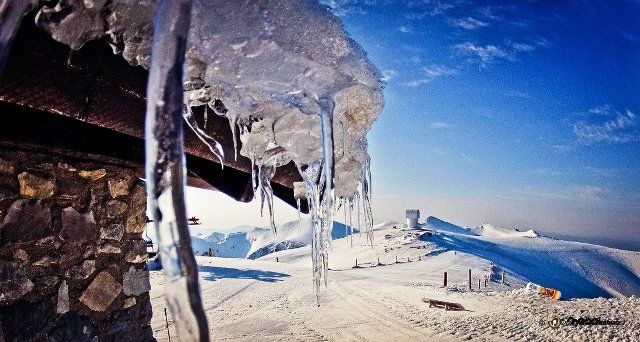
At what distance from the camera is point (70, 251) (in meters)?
2.22

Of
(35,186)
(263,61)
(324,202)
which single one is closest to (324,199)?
(324,202)

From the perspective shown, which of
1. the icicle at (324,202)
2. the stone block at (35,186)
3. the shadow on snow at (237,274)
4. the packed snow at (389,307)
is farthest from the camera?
the shadow on snow at (237,274)

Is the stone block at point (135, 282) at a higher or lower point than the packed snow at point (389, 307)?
higher

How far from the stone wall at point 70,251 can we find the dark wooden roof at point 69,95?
0.30m

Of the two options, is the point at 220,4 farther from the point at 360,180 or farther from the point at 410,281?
the point at 410,281

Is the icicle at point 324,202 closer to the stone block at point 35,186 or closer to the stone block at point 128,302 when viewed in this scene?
the stone block at point 128,302

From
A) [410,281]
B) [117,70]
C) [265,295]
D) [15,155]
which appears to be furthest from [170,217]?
[410,281]

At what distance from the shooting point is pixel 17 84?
99 centimetres

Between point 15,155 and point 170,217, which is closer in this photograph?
point 170,217

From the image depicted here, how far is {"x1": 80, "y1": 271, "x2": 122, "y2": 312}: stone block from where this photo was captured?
229 cm

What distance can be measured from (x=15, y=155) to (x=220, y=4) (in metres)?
1.72

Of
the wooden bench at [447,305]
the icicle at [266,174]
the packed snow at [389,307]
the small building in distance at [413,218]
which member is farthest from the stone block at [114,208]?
the small building in distance at [413,218]

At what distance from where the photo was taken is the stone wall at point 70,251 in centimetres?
195

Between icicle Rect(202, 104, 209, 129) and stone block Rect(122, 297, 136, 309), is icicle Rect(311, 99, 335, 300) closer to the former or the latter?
icicle Rect(202, 104, 209, 129)
